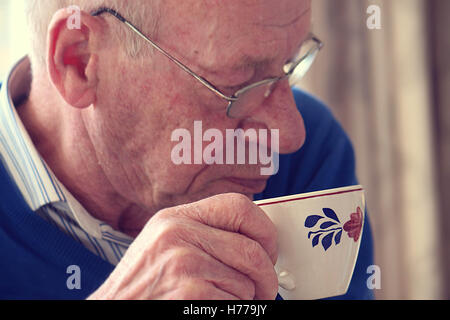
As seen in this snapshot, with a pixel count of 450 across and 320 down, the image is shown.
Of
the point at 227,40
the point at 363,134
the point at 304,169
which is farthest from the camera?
the point at 363,134

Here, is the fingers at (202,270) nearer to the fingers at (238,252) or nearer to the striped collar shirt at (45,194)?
the fingers at (238,252)

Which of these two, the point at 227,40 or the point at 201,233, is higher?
the point at 227,40

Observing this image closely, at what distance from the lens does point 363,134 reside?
191 centimetres

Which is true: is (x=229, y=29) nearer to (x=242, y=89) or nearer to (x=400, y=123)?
(x=242, y=89)

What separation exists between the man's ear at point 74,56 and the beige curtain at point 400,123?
3.61 ft

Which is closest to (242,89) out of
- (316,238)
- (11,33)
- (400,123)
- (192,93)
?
(192,93)

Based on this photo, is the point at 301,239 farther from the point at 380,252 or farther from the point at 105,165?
the point at 380,252

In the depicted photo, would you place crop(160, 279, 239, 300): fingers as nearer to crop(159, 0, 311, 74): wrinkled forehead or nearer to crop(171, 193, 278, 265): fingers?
crop(171, 193, 278, 265): fingers

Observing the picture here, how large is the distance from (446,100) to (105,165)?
1.45 m

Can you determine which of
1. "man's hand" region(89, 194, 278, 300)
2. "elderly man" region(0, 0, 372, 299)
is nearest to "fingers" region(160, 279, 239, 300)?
"man's hand" region(89, 194, 278, 300)

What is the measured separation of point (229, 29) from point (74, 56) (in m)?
0.30

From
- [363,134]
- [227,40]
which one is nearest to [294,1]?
[227,40]

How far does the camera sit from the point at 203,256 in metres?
0.61

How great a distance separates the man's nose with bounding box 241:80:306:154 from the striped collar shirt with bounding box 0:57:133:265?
0.37 metres
